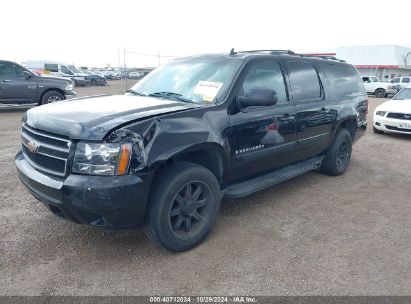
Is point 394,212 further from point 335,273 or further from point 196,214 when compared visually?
point 196,214

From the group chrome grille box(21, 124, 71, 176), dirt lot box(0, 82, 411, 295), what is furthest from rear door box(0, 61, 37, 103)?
chrome grille box(21, 124, 71, 176)

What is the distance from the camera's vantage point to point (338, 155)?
5652mm

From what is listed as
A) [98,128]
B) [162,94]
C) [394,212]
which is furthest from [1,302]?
[394,212]

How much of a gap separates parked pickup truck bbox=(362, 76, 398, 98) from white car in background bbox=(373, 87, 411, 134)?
1759cm

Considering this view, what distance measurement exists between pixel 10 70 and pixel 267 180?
1045 cm

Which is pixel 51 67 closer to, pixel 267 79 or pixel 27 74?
pixel 27 74

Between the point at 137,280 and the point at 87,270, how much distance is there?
0.46m

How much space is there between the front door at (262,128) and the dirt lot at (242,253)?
626 millimetres

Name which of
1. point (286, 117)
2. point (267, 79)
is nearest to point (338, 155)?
point (286, 117)

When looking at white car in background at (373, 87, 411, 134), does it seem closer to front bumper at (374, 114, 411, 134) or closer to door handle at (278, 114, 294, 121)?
front bumper at (374, 114, 411, 134)

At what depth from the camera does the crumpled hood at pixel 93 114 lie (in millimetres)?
2740

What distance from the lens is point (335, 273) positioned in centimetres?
295

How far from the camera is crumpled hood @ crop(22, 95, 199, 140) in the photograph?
108 inches

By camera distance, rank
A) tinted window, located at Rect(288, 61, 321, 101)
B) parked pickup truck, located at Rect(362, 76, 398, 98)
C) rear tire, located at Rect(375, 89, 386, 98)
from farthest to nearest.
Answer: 1. rear tire, located at Rect(375, 89, 386, 98)
2. parked pickup truck, located at Rect(362, 76, 398, 98)
3. tinted window, located at Rect(288, 61, 321, 101)
